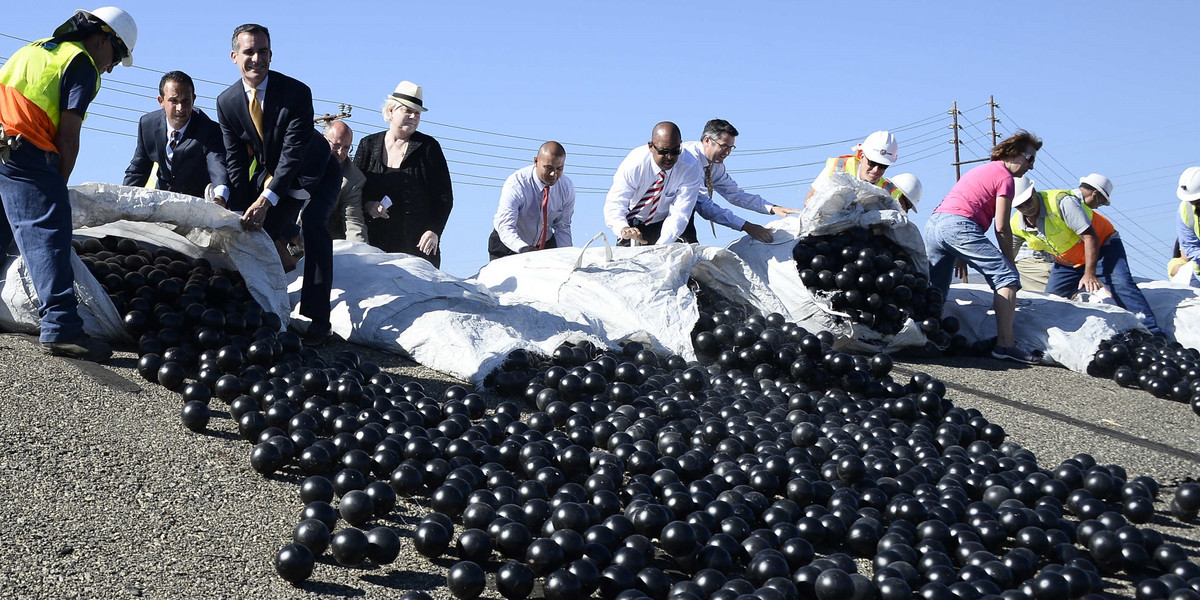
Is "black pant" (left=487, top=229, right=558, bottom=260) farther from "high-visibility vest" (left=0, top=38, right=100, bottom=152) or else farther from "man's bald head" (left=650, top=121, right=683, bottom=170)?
"high-visibility vest" (left=0, top=38, right=100, bottom=152)

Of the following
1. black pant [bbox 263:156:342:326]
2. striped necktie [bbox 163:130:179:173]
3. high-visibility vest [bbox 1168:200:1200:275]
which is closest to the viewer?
black pant [bbox 263:156:342:326]

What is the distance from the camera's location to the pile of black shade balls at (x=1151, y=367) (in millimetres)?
7277

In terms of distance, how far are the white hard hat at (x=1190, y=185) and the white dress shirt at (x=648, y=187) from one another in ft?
15.9

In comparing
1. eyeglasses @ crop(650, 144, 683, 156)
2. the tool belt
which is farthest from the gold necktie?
eyeglasses @ crop(650, 144, 683, 156)

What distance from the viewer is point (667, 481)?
4191mm

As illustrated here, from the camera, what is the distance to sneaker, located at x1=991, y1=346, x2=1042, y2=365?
796cm

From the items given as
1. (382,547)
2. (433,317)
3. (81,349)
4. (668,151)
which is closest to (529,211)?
(668,151)

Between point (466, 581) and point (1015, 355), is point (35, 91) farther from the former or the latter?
point (1015, 355)

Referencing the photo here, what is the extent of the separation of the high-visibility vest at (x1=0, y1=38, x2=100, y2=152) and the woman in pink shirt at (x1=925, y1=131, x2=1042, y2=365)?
586 centimetres

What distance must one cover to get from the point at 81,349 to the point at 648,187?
3.98 meters

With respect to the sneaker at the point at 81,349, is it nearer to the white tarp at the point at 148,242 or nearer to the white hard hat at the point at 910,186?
the white tarp at the point at 148,242

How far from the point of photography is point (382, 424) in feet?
15.3

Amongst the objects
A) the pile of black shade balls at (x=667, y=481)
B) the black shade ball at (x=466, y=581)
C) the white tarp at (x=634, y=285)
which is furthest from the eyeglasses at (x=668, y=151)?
the black shade ball at (x=466, y=581)

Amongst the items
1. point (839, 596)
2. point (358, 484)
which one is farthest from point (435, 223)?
point (839, 596)
